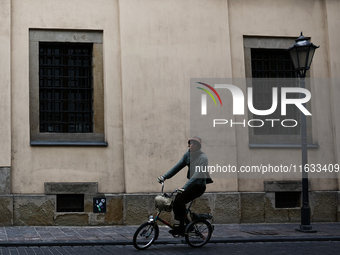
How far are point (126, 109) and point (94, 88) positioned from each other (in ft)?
3.22

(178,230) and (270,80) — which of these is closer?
(178,230)

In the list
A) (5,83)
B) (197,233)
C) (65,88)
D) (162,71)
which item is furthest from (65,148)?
(197,233)

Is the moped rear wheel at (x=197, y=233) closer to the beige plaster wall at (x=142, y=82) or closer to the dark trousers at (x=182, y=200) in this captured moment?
the dark trousers at (x=182, y=200)

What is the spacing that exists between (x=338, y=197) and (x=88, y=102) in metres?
6.66

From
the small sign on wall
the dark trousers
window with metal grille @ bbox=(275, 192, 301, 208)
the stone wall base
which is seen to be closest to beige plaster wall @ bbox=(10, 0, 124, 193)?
the small sign on wall

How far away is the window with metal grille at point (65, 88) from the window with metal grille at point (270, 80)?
13.9ft

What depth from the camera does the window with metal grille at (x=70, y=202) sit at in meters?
11.6

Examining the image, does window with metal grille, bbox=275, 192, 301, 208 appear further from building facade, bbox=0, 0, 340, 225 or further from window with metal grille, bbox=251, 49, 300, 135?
window with metal grille, bbox=251, 49, 300, 135

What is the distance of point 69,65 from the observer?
481 inches

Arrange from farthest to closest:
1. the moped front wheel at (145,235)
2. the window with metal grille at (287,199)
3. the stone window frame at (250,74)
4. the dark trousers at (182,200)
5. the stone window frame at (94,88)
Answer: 1. the stone window frame at (250,74)
2. the window with metal grille at (287,199)
3. the stone window frame at (94,88)
4. the dark trousers at (182,200)
5. the moped front wheel at (145,235)

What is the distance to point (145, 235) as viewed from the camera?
8320mm

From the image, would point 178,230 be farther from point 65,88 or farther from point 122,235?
point 65,88

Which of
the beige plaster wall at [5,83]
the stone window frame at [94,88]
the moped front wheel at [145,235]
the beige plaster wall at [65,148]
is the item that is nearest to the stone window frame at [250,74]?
the beige plaster wall at [65,148]

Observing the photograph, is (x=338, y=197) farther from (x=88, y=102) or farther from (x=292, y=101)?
(x=88, y=102)
